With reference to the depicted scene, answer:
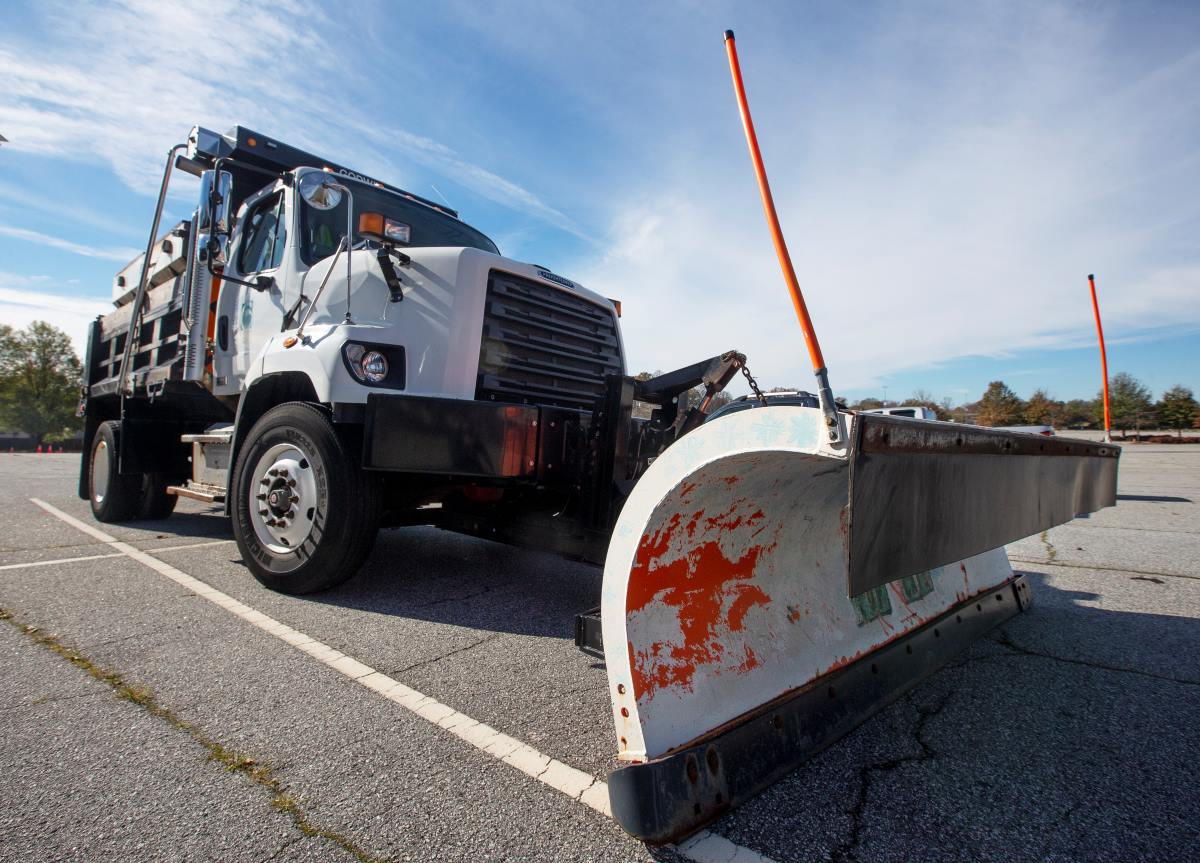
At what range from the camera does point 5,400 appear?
52.4 metres

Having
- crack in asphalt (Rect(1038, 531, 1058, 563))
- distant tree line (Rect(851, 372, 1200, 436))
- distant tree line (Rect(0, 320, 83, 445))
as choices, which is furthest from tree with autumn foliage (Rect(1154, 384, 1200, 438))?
distant tree line (Rect(0, 320, 83, 445))

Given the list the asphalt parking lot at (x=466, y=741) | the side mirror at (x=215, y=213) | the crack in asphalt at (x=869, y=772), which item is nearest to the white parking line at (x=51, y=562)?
the asphalt parking lot at (x=466, y=741)

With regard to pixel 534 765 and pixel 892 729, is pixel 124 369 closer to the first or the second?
pixel 534 765

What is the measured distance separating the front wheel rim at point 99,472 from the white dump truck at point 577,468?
7 centimetres

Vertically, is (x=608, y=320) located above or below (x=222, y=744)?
above

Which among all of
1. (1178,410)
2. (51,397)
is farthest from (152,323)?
(1178,410)

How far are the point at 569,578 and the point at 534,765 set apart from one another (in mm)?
2699

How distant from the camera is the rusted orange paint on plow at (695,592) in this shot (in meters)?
1.77

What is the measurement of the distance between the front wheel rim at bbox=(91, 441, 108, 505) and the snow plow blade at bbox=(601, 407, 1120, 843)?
7.22m

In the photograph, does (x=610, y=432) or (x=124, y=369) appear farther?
(x=124, y=369)

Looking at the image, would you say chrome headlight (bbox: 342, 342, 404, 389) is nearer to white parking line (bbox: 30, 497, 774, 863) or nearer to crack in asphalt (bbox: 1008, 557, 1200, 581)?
white parking line (bbox: 30, 497, 774, 863)

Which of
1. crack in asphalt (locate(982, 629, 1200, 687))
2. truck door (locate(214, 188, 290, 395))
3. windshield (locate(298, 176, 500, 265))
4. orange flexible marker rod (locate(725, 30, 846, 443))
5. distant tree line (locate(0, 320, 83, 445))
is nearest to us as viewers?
orange flexible marker rod (locate(725, 30, 846, 443))

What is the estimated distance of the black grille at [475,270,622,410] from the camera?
12.6 ft

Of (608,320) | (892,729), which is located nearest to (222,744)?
(892,729)
